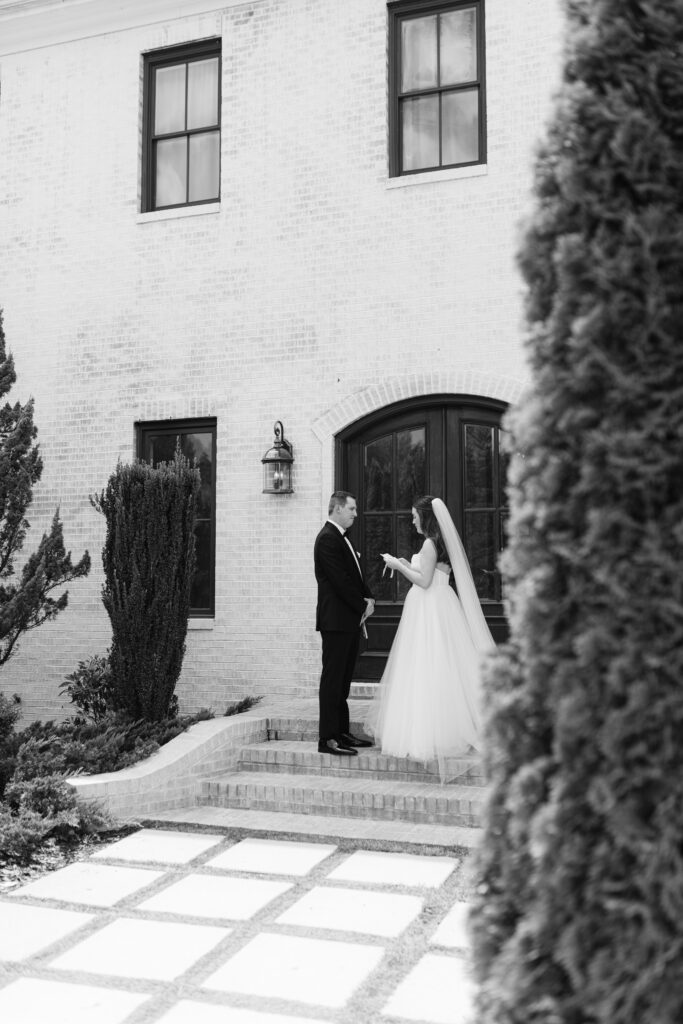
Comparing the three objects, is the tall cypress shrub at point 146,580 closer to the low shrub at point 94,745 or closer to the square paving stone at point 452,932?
the low shrub at point 94,745

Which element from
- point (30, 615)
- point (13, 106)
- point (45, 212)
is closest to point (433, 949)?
point (30, 615)

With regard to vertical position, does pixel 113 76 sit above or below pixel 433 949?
above

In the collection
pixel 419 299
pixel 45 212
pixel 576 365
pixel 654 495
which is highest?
pixel 45 212

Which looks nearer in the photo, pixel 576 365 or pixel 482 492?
pixel 576 365

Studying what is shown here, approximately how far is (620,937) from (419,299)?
716 cm

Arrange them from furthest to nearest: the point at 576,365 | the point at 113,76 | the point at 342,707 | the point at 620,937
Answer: the point at 113,76
the point at 342,707
the point at 576,365
the point at 620,937

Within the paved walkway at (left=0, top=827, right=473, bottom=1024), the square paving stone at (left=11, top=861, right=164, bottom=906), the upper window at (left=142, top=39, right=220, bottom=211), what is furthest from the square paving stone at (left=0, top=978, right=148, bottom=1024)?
the upper window at (left=142, top=39, right=220, bottom=211)

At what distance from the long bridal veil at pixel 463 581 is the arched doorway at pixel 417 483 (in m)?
1.23

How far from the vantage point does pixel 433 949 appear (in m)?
3.79

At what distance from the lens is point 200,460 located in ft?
30.1

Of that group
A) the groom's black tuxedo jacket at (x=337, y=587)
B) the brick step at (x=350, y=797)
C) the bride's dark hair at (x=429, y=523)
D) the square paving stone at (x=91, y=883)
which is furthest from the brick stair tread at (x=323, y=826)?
the bride's dark hair at (x=429, y=523)

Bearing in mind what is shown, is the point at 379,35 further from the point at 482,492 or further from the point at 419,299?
the point at 482,492

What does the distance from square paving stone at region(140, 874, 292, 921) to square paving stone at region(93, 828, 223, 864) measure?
43 centimetres

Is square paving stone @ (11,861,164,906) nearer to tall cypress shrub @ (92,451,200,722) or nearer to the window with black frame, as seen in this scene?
tall cypress shrub @ (92,451,200,722)
